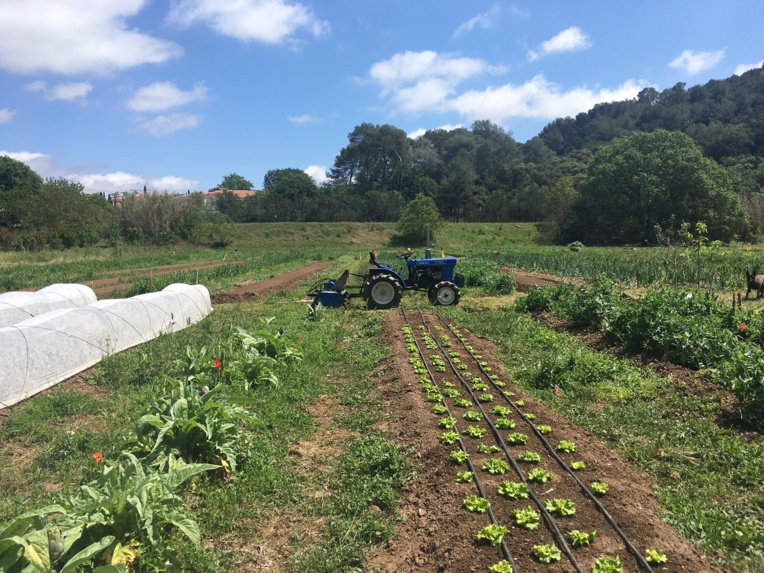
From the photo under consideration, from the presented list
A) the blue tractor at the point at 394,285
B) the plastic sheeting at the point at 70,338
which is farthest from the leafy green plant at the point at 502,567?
the blue tractor at the point at 394,285

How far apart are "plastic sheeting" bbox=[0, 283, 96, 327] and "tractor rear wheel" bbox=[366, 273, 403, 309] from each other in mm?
7493

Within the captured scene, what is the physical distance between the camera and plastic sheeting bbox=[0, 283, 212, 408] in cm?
678

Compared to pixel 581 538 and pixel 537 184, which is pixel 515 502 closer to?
pixel 581 538

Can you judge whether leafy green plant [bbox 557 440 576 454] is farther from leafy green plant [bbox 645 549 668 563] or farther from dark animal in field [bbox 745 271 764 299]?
dark animal in field [bbox 745 271 764 299]

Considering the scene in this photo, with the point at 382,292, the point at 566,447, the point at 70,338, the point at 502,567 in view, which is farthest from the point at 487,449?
the point at 382,292

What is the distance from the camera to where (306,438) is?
18.7 feet

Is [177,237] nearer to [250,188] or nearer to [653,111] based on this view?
[250,188]

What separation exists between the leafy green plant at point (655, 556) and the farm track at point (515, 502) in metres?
0.04

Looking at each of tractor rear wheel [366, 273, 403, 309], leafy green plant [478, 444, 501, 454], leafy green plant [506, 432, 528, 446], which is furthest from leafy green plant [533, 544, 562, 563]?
tractor rear wheel [366, 273, 403, 309]

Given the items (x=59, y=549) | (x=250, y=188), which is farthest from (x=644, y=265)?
(x=250, y=188)

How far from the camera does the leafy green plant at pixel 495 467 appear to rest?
15.1ft

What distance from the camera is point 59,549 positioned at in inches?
105

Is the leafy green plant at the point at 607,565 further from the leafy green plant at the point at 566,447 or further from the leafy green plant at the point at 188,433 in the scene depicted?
the leafy green plant at the point at 188,433

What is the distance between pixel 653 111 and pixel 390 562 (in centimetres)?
11634
